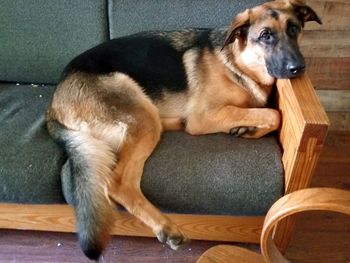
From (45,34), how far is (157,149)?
0.88m

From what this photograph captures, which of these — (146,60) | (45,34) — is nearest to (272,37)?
(146,60)

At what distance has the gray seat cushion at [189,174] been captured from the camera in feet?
3.92

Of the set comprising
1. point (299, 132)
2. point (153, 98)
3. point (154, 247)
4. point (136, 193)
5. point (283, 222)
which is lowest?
point (154, 247)

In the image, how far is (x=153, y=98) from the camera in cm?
144

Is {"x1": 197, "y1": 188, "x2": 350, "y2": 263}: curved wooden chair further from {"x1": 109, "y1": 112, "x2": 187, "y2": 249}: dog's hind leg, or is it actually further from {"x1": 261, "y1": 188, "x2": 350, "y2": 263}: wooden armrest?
{"x1": 109, "y1": 112, "x2": 187, "y2": 249}: dog's hind leg

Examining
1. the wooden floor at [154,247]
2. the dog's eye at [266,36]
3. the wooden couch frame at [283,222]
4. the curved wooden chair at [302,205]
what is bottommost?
the wooden floor at [154,247]

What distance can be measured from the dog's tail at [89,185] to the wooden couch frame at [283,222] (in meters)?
0.19

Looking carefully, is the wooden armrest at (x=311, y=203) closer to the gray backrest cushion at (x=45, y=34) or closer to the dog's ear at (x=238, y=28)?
the dog's ear at (x=238, y=28)

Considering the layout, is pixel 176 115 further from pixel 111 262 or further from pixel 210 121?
pixel 111 262

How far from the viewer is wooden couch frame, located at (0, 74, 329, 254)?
43.4 inches

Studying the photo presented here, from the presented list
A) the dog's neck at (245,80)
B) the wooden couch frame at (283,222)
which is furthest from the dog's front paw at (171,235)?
the dog's neck at (245,80)

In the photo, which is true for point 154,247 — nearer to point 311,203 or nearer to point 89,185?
point 89,185

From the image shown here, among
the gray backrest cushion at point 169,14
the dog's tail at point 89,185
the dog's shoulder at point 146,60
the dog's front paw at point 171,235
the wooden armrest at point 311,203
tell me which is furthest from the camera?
the gray backrest cushion at point 169,14

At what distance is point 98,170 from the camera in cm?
116
